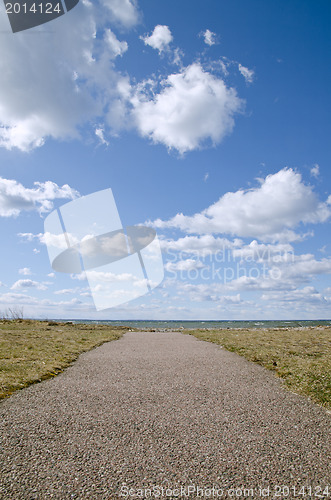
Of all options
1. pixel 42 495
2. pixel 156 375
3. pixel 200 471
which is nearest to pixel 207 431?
pixel 200 471

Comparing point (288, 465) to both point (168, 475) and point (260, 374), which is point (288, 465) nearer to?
point (168, 475)

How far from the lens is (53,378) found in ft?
30.6

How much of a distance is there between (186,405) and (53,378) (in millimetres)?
5018

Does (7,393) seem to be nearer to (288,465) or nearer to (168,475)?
(168,475)

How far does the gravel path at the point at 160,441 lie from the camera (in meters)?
3.67

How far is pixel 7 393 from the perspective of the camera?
7.38m

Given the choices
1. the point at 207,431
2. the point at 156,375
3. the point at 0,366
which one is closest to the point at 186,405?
the point at 207,431

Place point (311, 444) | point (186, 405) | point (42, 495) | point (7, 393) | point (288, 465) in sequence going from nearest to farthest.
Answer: point (42, 495), point (288, 465), point (311, 444), point (186, 405), point (7, 393)

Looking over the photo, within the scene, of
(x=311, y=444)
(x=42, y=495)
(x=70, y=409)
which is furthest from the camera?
(x=70, y=409)

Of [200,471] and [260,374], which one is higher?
[200,471]

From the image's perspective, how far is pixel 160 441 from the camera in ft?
15.9

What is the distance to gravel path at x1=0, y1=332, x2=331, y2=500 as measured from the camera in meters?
3.67

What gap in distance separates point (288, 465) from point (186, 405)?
291 cm

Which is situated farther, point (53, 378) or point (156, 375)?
point (156, 375)
